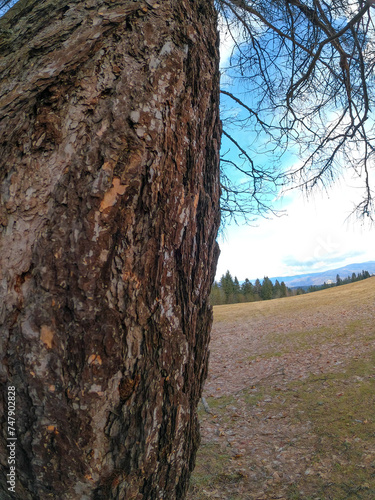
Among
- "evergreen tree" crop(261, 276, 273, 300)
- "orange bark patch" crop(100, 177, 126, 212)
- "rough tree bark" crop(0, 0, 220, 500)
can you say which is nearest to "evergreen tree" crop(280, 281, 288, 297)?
"evergreen tree" crop(261, 276, 273, 300)

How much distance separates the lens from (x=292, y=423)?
14.5ft

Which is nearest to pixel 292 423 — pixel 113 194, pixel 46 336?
pixel 46 336

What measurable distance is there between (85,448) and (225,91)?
4553mm

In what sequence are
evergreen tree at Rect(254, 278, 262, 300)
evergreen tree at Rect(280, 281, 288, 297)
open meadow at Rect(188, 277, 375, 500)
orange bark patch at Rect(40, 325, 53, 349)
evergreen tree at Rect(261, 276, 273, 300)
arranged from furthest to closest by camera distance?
evergreen tree at Rect(280, 281, 288, 297) → evergreen tree at Rect(261, 276, 273, 300) → evergreen tree at Rect(254, 278, 262, 300) → open meadow at Rect(188, 277, 375, 500) → orange bark patch at Rect(40, 325, 53, 349)

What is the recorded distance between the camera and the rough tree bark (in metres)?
1.02

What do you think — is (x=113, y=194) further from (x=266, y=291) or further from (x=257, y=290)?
(x=257, y=290)

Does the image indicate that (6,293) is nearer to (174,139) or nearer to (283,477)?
(174,139)

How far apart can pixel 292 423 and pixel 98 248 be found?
180 inches

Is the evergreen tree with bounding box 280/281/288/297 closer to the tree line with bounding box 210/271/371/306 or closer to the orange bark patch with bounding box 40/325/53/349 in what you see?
the tree line with bounding box 210/271/371/306

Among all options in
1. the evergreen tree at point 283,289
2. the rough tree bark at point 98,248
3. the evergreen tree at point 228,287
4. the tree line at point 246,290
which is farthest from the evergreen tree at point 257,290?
the rough tree bark at point 98,248

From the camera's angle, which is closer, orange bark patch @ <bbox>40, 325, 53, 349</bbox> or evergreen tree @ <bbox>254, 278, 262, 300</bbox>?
orange bark patch @ <bbox>40, 325, 53, 349</bbox>

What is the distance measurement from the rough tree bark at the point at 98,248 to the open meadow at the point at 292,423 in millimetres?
2545

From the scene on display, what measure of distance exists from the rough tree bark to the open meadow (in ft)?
8.35

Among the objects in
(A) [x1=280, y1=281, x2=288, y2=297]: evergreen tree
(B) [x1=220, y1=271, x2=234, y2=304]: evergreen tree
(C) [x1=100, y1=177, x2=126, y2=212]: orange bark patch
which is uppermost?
(C) [x1=100, y1=177, x2=126, y2=212]: orange bark patch
